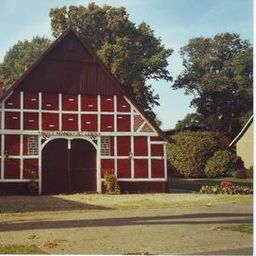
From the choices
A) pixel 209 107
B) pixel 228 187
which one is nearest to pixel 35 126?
pixel 228 187

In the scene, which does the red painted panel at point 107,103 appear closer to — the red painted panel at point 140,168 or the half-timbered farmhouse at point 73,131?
the half-timbered farmhouse at point 73,131

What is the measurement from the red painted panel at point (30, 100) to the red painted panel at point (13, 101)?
0.34m

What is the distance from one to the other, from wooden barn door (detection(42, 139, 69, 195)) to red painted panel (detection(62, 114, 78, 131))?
0.61 m

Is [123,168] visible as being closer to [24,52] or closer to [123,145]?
[123,145]

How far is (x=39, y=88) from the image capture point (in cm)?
2575

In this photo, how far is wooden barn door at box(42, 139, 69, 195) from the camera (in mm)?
25812

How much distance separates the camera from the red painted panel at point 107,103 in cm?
2688

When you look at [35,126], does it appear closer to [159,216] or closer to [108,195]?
[108,195]

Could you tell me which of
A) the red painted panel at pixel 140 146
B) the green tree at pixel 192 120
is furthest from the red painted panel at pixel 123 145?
the green tree at pixel 192 120

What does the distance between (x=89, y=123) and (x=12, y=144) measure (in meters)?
3.75

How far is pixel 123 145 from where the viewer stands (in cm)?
2688

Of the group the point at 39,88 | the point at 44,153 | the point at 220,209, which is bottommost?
the point at 220,209

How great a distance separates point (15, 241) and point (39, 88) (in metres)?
14.9

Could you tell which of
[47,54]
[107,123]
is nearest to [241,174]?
[107,123]
